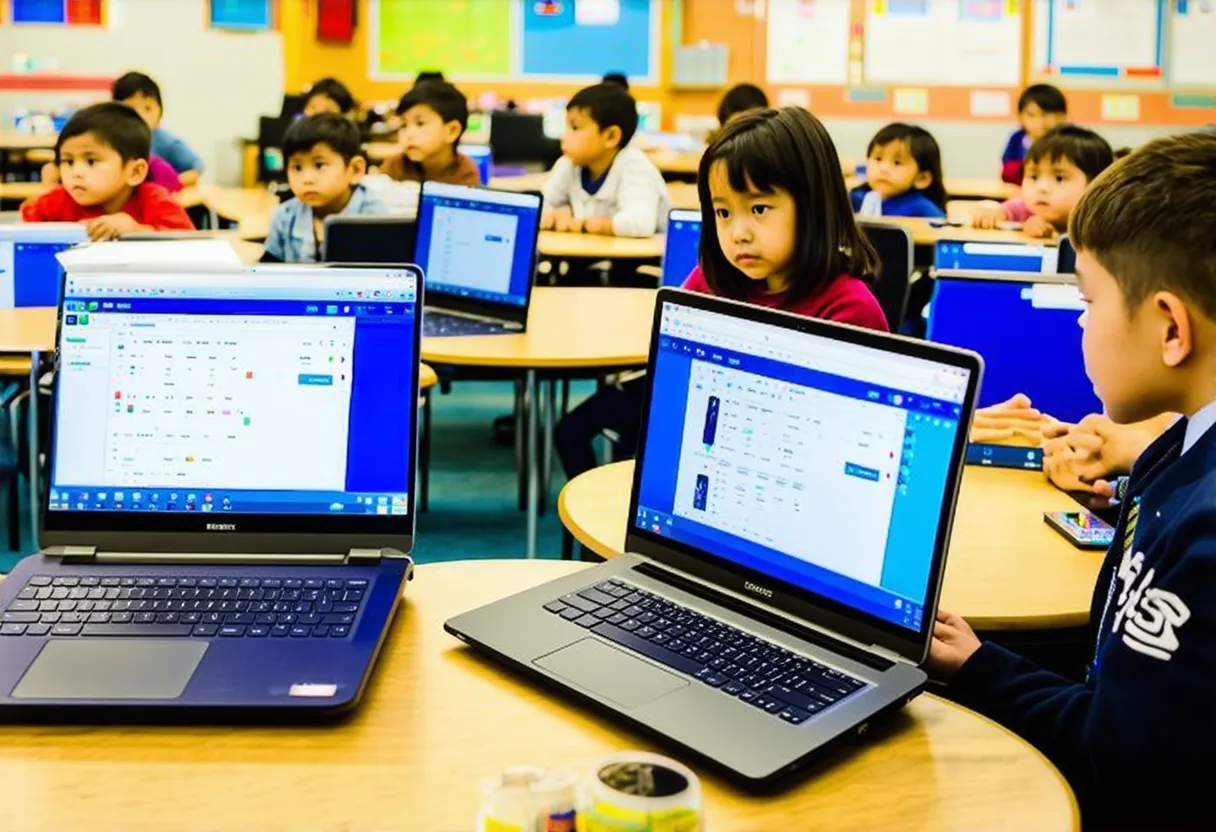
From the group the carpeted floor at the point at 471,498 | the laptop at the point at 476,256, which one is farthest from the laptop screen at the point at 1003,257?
the carpeted floor at the point at 471,498

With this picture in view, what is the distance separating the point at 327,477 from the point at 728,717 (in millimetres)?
558

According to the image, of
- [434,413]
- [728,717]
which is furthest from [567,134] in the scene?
[728,717]

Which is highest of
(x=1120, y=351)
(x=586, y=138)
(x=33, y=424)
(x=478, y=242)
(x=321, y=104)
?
(x=321, y=104)

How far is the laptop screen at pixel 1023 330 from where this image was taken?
224 cm

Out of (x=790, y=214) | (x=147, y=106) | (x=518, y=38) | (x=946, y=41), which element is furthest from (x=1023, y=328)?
(x=518, y=38)

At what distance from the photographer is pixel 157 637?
4.32ft

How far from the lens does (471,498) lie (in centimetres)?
429

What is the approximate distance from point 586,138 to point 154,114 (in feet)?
8.85

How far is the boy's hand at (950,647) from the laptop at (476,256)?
2032mm

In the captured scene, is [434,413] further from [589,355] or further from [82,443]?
[82,443]

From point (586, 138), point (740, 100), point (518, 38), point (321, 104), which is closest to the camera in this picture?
point (586, 138)

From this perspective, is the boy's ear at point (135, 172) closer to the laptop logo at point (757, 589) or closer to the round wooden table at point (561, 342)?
the round wooden table at point (561, 342)

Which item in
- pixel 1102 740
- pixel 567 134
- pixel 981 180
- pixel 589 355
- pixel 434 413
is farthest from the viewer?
pixel 981 180

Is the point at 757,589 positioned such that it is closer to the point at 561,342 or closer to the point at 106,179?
the point at 561,342
